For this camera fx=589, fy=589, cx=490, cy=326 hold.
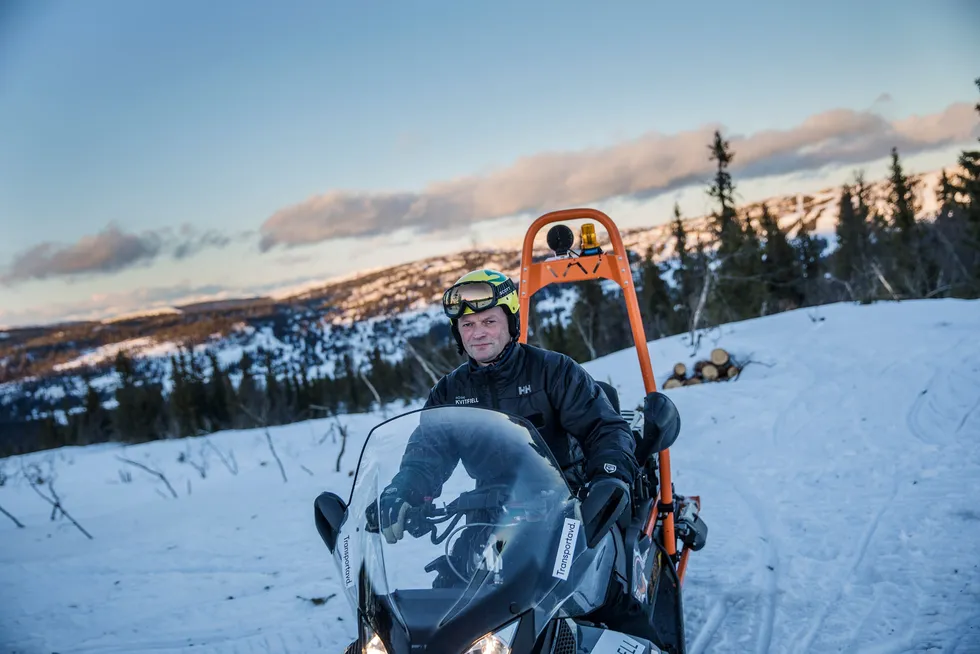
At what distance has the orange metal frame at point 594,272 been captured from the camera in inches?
165

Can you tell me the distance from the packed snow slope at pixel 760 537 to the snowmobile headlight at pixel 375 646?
224 cm

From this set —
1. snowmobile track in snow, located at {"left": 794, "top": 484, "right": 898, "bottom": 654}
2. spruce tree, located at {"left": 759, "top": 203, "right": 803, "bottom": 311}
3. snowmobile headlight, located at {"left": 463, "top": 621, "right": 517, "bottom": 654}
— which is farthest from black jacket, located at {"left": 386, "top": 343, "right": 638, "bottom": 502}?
spruce tree, located at {"left": 759, "top": 203, "right": 803, "bottom": 311}

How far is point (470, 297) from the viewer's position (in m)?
3.14

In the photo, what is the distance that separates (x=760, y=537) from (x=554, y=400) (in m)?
2.72

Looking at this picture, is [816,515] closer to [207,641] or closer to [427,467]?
[427,467]

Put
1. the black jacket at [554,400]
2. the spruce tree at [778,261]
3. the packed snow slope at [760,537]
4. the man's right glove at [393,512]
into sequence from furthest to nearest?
the spruce tree at [778,261], the packed snow slope at [760,537], the black jacket at [554,400], the man's right glove at [393,512]

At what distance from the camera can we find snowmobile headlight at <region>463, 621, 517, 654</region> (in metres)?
1.65

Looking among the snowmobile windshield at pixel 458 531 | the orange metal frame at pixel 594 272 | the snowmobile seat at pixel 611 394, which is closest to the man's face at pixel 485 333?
the snowmobile seat at pixel 611 394

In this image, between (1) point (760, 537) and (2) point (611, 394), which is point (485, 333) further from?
(1) point (760, 537)

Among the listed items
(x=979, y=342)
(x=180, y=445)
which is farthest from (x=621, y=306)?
(x=979, y=342)

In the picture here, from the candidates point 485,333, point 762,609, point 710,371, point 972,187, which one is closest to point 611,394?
point 485,333

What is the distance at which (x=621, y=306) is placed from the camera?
145ft

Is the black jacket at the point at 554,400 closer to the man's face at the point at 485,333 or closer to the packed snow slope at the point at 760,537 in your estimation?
the man's face at the point at 485,333

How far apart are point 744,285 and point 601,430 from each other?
1240 inches
